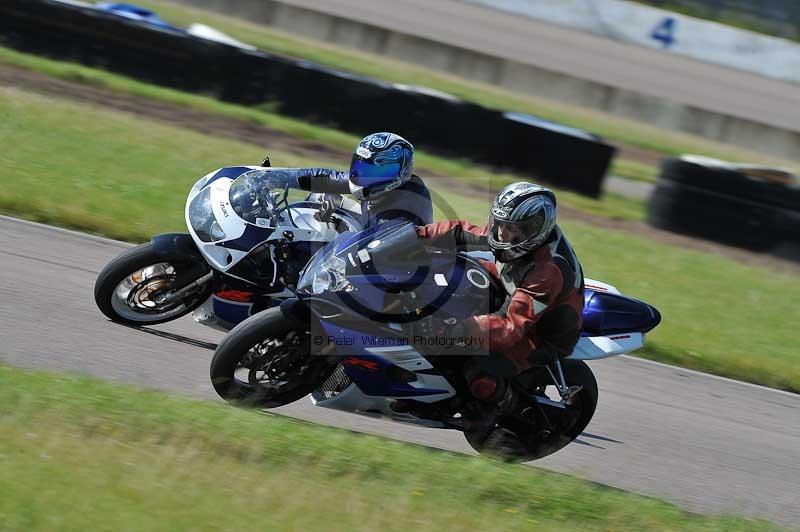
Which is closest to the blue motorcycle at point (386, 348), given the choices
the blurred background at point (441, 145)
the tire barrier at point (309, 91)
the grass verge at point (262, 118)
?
the blurred background at point (441, 145)

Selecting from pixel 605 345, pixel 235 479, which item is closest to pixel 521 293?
pixel 605 345

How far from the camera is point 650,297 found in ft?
33.4

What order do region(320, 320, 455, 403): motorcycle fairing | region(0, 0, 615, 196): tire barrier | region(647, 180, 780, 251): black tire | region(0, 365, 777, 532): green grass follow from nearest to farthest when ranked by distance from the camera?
region(0, 365, 777, 532): green grass, region(320, 320, 455, 403): motorcycle fairing, region(647, 180, 780, 251): black tire, region(0, 0, 615, 196): tire barrier

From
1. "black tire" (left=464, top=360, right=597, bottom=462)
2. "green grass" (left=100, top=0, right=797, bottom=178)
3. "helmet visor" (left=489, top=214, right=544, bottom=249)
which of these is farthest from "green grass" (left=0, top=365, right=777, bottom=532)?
"green grass" (left=100, top=0, right=797, bottom=178)

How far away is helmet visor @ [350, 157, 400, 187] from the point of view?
20.1ft

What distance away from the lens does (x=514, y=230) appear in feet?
17.1

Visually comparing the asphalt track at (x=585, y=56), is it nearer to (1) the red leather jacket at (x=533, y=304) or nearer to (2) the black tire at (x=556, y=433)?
(2) the black tire at (x=556, y=433)

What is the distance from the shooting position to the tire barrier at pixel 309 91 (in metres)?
13.9

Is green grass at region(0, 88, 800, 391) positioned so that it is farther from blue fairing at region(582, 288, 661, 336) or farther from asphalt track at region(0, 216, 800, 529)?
blue fairing at region(582, 288, 661, 336)

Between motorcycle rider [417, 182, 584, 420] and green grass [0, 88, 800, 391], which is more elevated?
motorcycle rider [417, 182, 584, 420]

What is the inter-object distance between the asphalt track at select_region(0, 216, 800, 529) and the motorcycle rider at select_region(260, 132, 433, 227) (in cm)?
127

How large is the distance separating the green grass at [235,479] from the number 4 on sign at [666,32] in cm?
2463

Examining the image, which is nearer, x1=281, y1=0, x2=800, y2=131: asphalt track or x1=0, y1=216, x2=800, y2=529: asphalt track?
x1=0, y1=216, x2=800, y2=529: asphalt track

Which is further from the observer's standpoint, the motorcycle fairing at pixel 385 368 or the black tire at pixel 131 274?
the black tire at pixel 131 274
